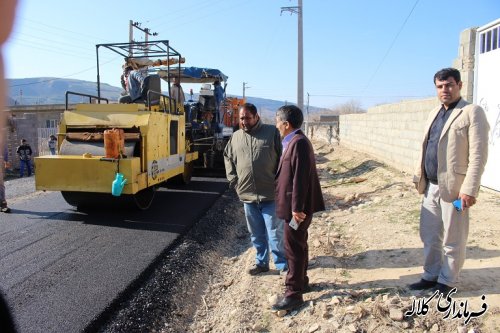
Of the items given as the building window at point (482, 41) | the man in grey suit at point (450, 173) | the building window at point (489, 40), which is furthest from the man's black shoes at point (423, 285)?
the building window at point (482, 41)

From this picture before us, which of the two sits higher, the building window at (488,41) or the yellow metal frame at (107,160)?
the building window at (488,41)

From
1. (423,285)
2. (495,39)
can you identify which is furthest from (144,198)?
(495,39)

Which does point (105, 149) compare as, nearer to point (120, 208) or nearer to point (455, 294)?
point (120, 208)

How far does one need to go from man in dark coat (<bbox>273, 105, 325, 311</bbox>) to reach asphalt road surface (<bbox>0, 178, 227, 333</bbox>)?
1648mm

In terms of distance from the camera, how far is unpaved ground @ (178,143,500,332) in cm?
297

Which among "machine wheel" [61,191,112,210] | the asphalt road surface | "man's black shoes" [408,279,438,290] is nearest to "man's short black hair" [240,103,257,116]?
the asphalt road surface

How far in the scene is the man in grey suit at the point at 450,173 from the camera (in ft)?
9.94

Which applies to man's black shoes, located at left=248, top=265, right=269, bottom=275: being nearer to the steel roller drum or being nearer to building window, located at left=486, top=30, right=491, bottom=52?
the steel roller drum

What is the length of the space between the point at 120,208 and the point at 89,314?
3.59 metres

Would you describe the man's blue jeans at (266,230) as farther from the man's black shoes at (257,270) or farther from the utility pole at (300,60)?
the utility pole at (300,60)

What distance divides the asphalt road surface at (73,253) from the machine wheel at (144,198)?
0.49 feet

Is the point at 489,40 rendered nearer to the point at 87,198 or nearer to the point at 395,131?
the point at 395,131

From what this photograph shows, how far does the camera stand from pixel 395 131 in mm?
10836

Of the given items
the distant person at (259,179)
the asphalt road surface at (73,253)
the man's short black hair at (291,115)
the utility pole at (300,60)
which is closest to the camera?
the asphalt road surface at (73,253)
